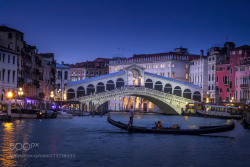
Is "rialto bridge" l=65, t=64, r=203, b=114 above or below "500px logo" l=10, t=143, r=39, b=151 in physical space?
above

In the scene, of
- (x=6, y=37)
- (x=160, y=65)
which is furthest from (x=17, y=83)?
(x=160, y=65)

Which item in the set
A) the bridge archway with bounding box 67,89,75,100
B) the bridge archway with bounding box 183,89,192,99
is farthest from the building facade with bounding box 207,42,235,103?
the bridge archway with bounding box 67,89,75,100

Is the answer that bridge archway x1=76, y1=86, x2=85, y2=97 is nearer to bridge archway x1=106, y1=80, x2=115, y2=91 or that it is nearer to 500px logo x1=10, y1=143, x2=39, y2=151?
bridge archway x1=106, y1=80, x2=115, y2=91

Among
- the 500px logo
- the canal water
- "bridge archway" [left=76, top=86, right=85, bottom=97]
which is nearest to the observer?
the canal water

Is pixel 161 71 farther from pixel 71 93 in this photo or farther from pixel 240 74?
pixel 240 74

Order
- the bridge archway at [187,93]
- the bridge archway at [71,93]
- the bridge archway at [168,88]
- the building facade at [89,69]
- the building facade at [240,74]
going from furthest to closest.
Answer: the building facade at [89,69], the bridge archway at [168,88], the bridge archway at [187,93], the bridge archway at [71,93], the building facade at [240,74]

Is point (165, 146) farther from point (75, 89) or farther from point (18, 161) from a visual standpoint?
point (75, 89)

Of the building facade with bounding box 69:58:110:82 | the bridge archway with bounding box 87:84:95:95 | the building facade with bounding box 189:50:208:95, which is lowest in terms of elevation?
the bridge archway with bounding box 87:84:95:95

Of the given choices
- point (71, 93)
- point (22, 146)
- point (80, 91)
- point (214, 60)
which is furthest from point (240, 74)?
point (22, 146)

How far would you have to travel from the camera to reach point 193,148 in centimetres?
2117

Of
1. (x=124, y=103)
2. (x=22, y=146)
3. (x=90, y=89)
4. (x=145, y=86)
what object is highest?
(x=145, y=86)

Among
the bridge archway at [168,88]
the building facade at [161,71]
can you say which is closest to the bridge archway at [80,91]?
the bridge archway at [168,88]

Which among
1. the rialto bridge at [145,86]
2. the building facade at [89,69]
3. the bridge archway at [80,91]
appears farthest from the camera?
the building facade at [89,69]

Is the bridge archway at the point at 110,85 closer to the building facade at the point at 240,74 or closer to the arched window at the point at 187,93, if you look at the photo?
the arched window at the point at 187,93
